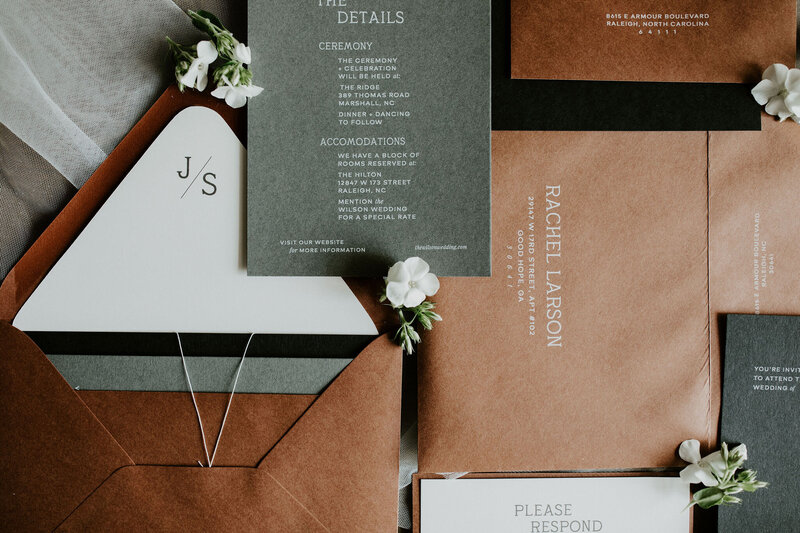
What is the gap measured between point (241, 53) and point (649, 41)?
50 centimetres

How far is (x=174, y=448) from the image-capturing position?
620 mm

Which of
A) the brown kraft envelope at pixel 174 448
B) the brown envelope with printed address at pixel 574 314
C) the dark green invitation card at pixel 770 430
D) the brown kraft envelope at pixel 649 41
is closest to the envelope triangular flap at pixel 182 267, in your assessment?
the brown kraft envelope at pixel 174 448

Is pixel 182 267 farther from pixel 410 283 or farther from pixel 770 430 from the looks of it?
pixel 770 430

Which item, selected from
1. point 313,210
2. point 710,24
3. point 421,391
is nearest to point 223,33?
point 313,210

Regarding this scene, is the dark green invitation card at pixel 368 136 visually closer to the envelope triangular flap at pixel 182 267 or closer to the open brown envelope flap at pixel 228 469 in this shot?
the envelope triangular flap at pixel 182 267

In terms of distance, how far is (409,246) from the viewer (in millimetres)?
612

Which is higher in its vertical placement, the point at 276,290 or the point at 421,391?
the point at 276,290

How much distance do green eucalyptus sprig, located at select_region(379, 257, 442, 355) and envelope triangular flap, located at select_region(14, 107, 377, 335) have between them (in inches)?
1.8

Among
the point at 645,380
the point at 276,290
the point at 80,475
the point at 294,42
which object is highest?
the point at 294,42

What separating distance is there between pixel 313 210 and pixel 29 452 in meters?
0.46

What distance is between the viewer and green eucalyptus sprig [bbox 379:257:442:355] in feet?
1.89

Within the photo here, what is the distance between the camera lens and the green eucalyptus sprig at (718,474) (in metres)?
0.61

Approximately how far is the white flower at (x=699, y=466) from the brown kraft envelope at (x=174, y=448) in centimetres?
36

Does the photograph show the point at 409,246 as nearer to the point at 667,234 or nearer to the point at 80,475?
the point at 667,234
